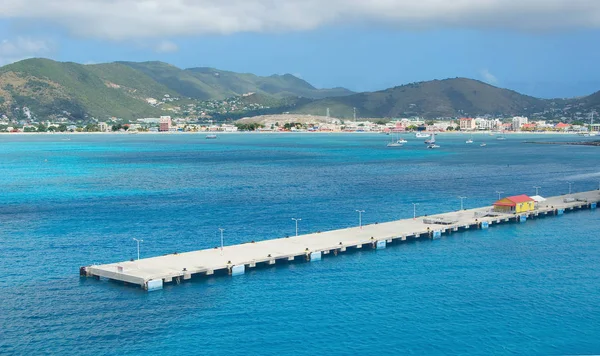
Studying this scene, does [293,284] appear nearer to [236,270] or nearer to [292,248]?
[236,270]

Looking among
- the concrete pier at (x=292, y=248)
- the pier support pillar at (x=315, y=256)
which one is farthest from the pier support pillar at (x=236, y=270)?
the pier support pillar at (x=315, y=256)

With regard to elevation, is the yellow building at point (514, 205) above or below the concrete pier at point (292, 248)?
above

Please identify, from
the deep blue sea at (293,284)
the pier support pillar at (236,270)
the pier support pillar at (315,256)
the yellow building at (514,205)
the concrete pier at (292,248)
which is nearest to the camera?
the deep blue sea at (293,284)

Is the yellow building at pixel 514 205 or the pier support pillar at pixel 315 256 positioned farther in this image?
the yellow building at pixel 514 205

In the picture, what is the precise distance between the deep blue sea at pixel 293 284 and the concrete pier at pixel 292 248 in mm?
991

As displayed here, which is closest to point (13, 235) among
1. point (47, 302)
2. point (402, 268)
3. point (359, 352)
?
point (47, 302)

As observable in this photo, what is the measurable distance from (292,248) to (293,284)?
8904 millimetres

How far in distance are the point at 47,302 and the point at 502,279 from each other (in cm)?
3300

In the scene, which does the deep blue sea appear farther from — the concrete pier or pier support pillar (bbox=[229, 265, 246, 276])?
the concrete pier

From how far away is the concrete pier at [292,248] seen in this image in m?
52.8

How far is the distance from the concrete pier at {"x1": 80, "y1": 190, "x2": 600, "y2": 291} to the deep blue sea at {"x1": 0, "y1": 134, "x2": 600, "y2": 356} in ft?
3.25

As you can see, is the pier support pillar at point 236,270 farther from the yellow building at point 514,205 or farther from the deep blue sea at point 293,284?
the yellow building at point 514,205

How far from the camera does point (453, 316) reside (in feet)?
148

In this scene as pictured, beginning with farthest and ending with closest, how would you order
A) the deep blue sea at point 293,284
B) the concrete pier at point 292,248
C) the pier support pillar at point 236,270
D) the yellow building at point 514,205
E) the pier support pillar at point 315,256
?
the yellow building at point 514,205, the pier support pillar at point 315,256, the pier support pillar at point 236,270, the concrete pier at point 292,248, the deep blue sea at point 293,284
